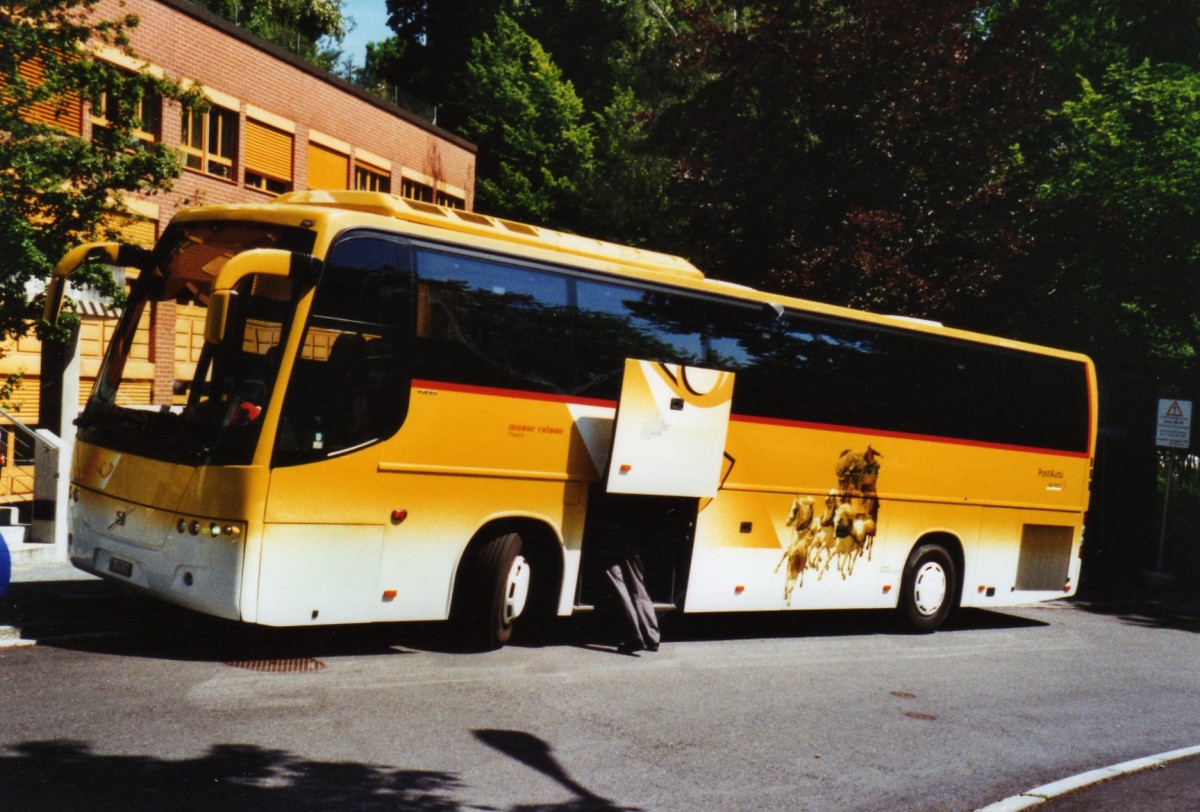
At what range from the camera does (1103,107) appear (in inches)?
1004

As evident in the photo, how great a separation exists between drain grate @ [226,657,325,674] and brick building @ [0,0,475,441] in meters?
7.04

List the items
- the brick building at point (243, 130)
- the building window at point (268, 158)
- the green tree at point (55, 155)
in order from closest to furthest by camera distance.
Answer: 1. the green tree at point (55, 155)
2. the brick building at point (243, 130)
3. the building window at point (268, 158)

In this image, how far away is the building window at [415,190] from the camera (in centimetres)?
3416

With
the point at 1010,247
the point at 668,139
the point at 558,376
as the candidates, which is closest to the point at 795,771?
the point at 558,376

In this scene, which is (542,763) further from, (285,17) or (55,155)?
(285,17)

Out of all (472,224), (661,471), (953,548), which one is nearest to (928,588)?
(953,548)

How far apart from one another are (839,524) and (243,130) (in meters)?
17.6

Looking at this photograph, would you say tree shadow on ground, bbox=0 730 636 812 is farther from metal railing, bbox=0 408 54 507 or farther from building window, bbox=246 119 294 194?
building window, bbox=246 119 294 194

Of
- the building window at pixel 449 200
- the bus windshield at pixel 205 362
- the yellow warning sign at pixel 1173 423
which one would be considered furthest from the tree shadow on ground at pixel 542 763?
the building window at pixel 449 200

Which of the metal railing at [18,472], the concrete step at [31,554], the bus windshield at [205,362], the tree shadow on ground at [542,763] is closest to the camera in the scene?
the tree shadow on ground at [542,763]

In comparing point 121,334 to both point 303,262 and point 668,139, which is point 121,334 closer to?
point 303,262

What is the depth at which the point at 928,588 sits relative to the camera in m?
14.0

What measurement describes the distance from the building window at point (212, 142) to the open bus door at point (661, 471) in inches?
628

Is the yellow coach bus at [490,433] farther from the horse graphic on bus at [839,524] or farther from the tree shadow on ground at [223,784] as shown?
the tree shadow on ground at [223,784]
